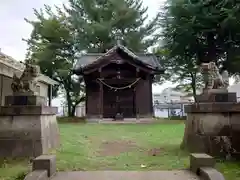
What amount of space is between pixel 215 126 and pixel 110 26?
1717 cm

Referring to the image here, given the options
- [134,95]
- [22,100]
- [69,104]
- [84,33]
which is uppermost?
[84,33]

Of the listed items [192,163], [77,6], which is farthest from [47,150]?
[77,6]

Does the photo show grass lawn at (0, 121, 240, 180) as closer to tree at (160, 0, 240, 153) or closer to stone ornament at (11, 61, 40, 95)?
stone ornament at (11, 61, 40, 95)

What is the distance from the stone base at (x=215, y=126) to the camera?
5.70 m

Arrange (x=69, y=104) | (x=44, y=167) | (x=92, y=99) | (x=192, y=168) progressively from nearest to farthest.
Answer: (x=44, y=167)
(x=192, y=168)
(x=92, y=99)
(x=69, y=104)

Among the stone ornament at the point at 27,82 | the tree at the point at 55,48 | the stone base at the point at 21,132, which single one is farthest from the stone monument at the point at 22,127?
the tree at the point at 55,48

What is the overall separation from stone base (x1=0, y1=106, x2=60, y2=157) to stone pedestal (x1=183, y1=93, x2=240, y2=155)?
3349 millimetres

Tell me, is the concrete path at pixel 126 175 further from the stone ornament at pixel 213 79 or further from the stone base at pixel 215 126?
the stone ornament at pixel 213 79

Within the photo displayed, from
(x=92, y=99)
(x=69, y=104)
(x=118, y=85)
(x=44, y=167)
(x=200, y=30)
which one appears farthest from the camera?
(x=69, y=104)

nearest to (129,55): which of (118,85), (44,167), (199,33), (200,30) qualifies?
(118,85)

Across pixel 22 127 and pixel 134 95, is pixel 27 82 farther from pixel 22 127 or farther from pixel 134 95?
pixel 134 95

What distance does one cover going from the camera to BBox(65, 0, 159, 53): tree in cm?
2198

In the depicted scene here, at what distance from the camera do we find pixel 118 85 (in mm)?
17547

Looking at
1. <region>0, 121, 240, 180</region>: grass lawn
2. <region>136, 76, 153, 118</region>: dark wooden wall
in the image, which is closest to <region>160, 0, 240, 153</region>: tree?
<region>136, 76, 153, 118</region>: dark wooden wall
